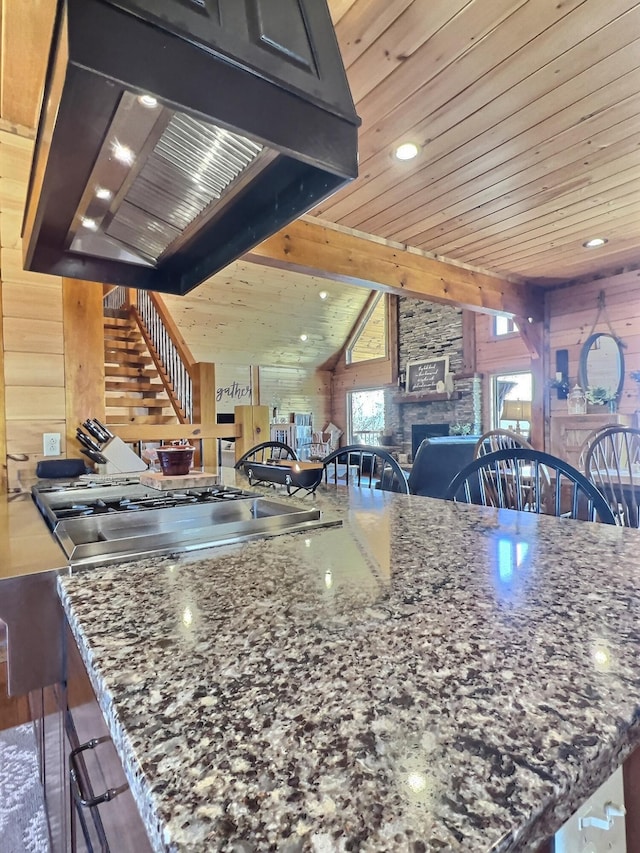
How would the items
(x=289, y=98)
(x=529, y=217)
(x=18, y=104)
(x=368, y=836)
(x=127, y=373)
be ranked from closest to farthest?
(x=368, y=836) → (x=289, y=98) → (x=18, y=104) → (x=529, y=217) → (x=127, y=373)

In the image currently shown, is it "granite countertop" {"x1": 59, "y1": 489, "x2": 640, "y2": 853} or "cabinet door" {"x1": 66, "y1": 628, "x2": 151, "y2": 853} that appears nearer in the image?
"granite countertop" {"x1": 59, "y1": 489, "x2": 640, "y2": 853}

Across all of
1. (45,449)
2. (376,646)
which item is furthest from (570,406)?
(376,646)

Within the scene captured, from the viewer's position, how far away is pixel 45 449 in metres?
2.14

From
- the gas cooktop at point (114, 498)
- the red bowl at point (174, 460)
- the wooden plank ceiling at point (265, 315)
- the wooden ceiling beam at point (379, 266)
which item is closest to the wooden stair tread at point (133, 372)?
the wooden plank ceiling at point (265, 315)

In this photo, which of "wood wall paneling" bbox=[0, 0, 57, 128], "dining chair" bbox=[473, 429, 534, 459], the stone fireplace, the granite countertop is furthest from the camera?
the stone fireplace

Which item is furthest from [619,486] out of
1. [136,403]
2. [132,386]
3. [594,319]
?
[132,386]

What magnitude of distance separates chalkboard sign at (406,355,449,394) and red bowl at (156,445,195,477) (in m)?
6.77

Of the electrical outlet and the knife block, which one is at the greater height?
the electrical outlet

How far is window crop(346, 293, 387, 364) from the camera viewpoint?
957cm

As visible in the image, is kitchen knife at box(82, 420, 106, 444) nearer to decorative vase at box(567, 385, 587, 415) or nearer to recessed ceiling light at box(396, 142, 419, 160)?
recessed ceiling light at box(396, 142, 419, 160)

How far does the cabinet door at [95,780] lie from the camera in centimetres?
47

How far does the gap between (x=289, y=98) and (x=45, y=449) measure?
6.26ft

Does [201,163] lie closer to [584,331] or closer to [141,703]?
[141,703]

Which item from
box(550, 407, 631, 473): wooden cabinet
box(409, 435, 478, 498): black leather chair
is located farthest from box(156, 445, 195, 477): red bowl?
box(550, 407, 631, 473): wooden cabinet
